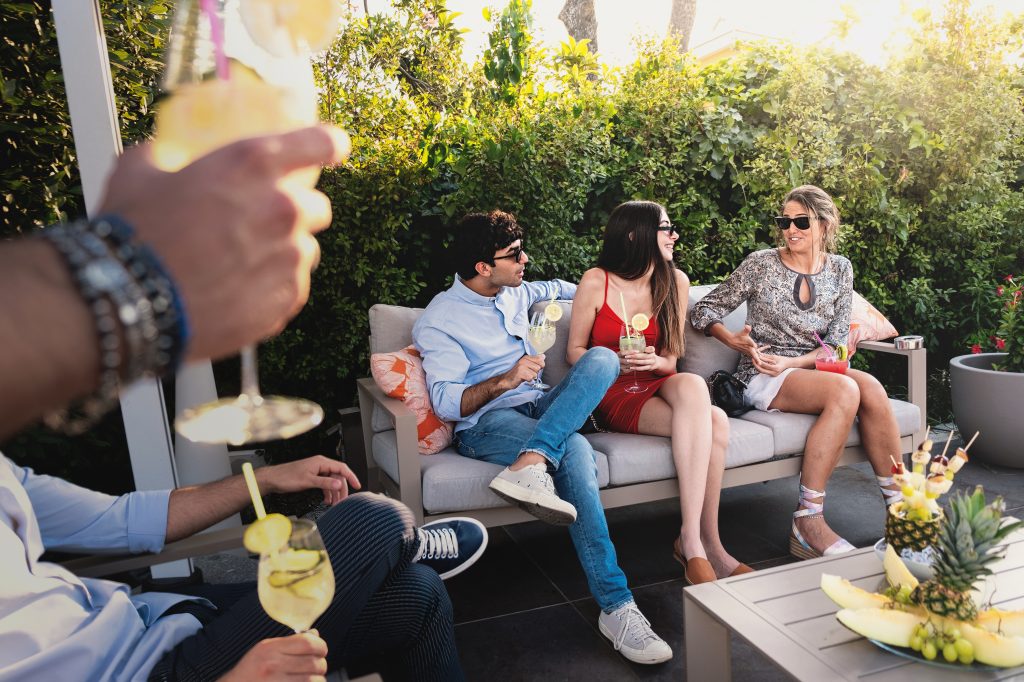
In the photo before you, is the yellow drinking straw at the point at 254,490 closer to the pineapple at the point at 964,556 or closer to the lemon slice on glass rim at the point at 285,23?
the lemon slice on glass rim at the point at 285,23

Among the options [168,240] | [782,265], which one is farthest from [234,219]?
[782,265]

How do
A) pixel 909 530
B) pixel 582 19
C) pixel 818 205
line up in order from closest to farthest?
pixel 909 530 → pixel 818 205 → pixel 582 19

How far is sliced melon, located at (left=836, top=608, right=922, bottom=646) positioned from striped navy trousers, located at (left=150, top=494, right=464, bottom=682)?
90cm

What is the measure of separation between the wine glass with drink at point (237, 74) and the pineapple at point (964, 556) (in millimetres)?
1567

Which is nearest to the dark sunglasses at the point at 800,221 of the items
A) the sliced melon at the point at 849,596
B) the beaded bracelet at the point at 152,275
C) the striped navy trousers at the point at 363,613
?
the sliced melon at the point at 849,596

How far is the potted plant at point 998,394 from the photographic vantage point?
3854 mm

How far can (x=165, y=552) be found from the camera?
171cm

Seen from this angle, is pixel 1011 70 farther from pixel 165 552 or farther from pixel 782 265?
pixel 165 552

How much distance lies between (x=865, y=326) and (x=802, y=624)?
2344mm

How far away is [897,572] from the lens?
1711mm

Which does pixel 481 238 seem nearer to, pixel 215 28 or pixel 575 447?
pixel 575 447

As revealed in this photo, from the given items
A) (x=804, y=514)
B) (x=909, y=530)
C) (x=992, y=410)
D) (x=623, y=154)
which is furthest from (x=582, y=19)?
(x=909, y=530)

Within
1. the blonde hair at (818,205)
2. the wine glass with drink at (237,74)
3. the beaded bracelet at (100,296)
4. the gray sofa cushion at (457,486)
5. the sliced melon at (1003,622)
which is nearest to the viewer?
the beaded bracelet at (100,296)

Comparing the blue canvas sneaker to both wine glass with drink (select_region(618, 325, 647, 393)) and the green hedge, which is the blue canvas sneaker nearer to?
wine glass with drink (select_region(618, 325, 647, 393))
